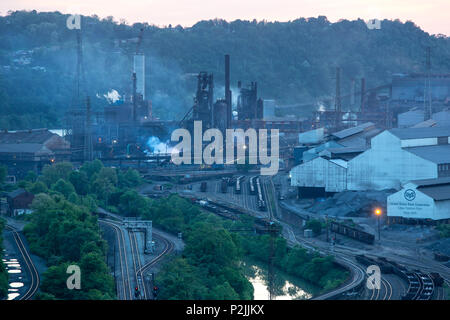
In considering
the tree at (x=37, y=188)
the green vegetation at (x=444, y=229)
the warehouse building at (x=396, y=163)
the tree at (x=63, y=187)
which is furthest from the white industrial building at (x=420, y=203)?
the tree at (x=37, y=188)

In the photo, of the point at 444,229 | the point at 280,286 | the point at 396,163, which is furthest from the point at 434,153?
the point at 280,286

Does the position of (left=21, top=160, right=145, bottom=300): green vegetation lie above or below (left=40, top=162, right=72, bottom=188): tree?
below

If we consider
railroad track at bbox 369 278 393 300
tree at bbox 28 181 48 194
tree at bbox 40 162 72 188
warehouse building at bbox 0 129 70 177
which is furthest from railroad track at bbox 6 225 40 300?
warehouse building at bbox 0 129 70 177

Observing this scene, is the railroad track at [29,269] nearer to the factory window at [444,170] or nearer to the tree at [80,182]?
the tree at [80,182]

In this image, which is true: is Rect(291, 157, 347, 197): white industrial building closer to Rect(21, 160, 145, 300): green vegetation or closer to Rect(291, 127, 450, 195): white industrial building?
Rect(291, 127, 450, 195): white industrial building

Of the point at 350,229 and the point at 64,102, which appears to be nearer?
the point at 350,229
